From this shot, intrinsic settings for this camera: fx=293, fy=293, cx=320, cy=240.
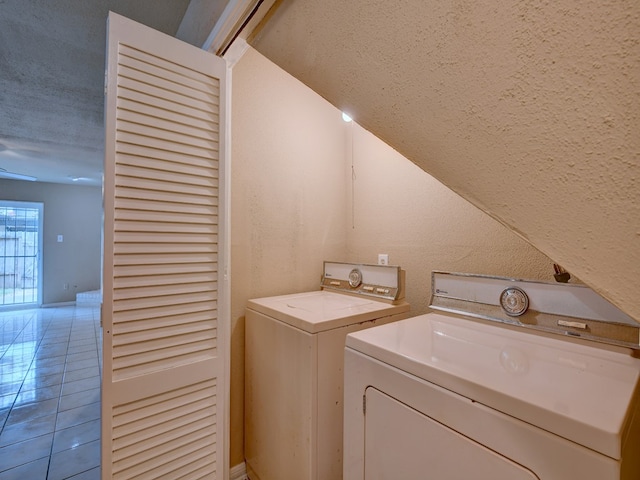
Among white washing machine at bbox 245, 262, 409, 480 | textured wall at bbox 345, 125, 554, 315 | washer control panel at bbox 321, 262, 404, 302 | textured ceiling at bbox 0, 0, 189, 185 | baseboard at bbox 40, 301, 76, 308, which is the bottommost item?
baseboard at bbox 40, 301, 76, 308

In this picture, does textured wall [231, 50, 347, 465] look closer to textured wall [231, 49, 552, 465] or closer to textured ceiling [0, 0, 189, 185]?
textured wall [231, 49, 552, 465]

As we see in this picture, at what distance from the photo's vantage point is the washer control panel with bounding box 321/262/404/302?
1.59m

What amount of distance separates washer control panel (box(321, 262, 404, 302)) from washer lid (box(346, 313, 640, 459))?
455 mm

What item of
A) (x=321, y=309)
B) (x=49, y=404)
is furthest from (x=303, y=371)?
(x=49, y=404)

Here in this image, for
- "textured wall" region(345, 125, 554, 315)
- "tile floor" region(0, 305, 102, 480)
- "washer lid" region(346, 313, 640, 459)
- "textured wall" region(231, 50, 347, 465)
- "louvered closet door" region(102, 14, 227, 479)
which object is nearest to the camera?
"washer lid" region(346, 313, 640, 459)

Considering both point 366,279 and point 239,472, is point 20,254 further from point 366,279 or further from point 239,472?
point 366,279

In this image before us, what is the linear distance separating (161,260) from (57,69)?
6.80ft

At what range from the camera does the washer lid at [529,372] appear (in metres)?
0.56

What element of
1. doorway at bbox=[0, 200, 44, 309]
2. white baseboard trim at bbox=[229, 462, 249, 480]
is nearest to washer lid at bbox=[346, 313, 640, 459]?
white baseboard trim at bbox=[229, 462, 249, 480]

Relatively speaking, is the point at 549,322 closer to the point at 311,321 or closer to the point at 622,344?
the point at 622,344

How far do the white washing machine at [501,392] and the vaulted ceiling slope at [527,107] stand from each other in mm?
288

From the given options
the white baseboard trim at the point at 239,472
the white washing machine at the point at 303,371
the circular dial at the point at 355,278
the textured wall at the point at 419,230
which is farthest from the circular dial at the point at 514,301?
the white baseboard trim at the point at 239,472

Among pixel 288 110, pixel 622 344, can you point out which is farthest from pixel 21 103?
pixel 622 344

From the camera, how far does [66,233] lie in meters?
6.32
